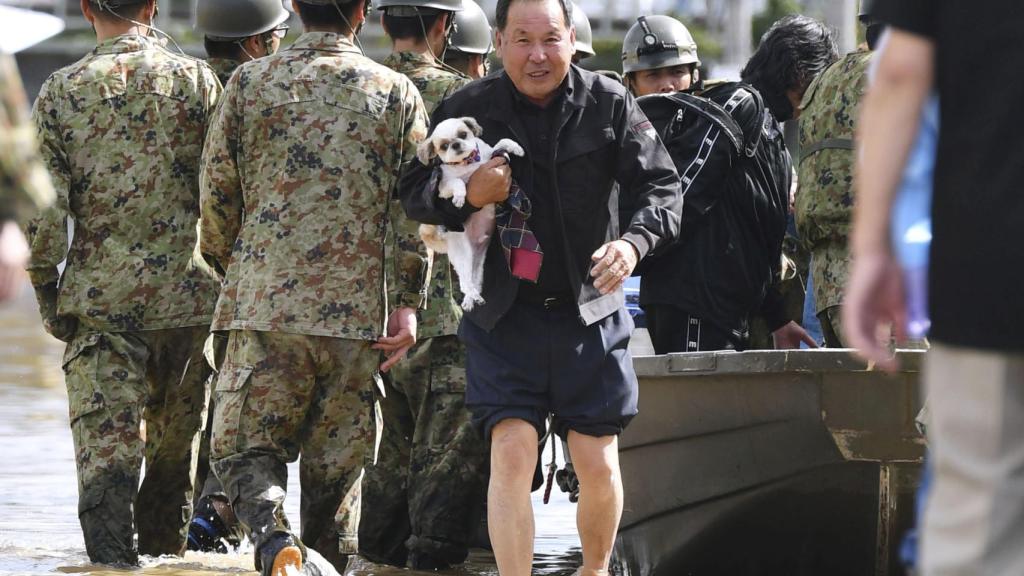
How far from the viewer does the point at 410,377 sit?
7406 mm

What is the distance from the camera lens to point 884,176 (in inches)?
114

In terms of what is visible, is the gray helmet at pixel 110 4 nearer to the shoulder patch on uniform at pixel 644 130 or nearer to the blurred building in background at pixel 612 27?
the shoulder patch on uniform at pixel 644 130

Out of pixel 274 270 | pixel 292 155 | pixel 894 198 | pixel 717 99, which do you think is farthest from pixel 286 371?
pixel 894 198

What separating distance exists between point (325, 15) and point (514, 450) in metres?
1.81

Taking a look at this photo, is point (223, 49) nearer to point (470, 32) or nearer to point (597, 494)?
point (470, 32)

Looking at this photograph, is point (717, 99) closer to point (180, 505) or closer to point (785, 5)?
point (180, 505)

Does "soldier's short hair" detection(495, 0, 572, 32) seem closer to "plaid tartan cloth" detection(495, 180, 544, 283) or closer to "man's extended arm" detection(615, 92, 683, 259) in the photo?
"man's extended arm" detection(615, 92, 683, 259)

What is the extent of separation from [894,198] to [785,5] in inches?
1463

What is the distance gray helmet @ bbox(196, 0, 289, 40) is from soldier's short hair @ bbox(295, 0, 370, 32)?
1.49 m

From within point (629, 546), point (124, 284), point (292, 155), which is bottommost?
point (629, 546)

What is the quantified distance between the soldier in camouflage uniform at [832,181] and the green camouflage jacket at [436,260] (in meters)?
1.41

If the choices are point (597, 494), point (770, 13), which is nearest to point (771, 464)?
point (597, 494)

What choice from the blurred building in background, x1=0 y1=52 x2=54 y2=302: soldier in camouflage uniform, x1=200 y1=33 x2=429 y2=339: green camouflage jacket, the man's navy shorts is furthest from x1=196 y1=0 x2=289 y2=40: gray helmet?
the blurred building in background

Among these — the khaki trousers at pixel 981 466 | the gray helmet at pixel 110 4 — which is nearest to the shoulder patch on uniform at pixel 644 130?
the gray helmet at pixel 110 4
